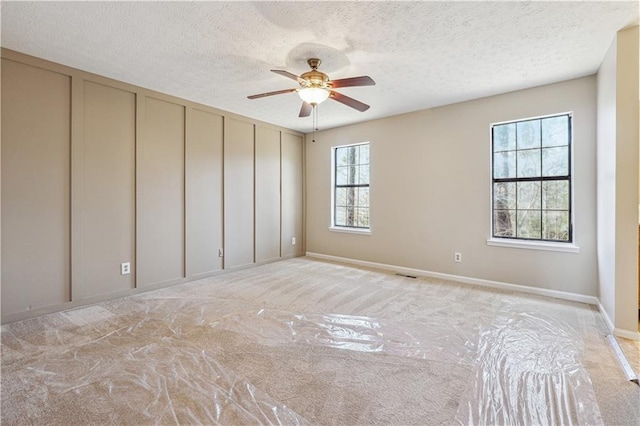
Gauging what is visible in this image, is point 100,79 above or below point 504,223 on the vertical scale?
above

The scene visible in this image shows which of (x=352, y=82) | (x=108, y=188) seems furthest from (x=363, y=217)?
(x=108, y=188)

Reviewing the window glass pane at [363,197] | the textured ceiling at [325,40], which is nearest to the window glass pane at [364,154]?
the window glass pane at [363,197]

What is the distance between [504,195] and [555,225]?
66 cm

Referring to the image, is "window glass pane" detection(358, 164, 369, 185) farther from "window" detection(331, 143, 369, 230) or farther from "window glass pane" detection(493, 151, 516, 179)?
"window glass pane" detection(493, 151, 516, 179)

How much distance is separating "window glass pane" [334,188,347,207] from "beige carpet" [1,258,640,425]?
103 inches

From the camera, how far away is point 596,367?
2.12 metres

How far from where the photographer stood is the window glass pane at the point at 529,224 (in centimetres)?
382

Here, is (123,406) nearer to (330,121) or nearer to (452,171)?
(452,171)

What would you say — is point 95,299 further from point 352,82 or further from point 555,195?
point 555,195

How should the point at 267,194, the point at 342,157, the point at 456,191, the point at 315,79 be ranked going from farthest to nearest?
1. the point at 342,157
2. the point at 267,194
3. the point at 456,191
4. the point at 315,79

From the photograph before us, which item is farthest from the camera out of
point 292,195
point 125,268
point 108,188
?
point 292,195

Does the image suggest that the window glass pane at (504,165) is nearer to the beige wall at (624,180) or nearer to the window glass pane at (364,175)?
the beige wall at (624,180)

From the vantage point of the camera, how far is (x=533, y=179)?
12.5ft

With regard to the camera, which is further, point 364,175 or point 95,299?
point 364,175
